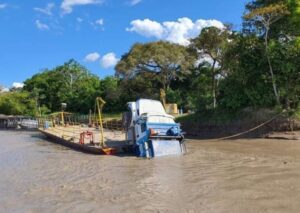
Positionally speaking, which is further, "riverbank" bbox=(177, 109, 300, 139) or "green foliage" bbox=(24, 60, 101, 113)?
"green foliage" bbox=(24, 60, 101, 113)

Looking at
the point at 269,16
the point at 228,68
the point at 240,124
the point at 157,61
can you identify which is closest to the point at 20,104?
the point at 157,61

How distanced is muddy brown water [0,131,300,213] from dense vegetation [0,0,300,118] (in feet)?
25.6

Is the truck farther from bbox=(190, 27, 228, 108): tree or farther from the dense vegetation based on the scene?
bbox=(190, 27, 228, 108): tree

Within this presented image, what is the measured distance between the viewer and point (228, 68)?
29.8 meters

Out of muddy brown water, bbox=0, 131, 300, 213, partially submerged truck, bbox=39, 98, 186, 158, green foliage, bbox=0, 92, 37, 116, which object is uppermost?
green foliage, bbox=0, 92, 37, 116

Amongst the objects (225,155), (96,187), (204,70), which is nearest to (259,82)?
(225,155)

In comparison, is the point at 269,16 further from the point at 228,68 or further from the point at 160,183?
the point at 160,183

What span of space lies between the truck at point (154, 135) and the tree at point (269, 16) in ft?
31.0

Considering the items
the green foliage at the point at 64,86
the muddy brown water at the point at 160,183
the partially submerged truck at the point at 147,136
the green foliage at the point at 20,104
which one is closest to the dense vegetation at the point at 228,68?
the green foliage at the point at 64,86

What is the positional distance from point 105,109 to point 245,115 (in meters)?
35.5

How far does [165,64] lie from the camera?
48.3 meters

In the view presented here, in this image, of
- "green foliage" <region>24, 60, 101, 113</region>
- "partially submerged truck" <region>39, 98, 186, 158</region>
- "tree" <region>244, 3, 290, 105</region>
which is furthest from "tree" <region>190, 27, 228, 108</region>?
"green foliage" <region>24, 60, 101, 113</region>

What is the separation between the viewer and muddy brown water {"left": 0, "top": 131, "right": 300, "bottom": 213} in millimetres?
9773

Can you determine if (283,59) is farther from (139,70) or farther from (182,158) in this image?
(139,70)
